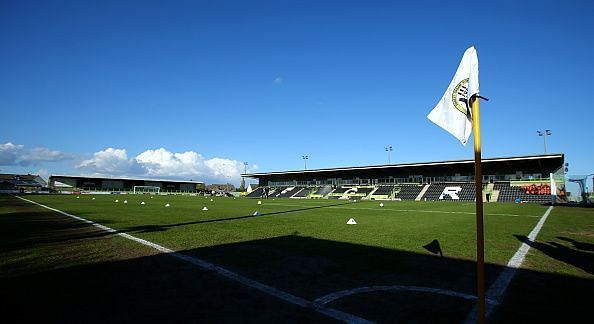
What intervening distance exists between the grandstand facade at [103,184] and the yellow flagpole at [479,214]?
12444cm

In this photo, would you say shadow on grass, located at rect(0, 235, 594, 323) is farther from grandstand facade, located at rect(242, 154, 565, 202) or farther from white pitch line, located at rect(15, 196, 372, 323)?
grandstand facade, located at rect(242, 154, 565, 202)

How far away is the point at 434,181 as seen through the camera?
65750mm

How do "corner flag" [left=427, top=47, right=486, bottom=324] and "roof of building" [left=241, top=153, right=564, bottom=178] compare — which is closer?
"corner flag" [left=427, top=47, right=486, bottom=324]

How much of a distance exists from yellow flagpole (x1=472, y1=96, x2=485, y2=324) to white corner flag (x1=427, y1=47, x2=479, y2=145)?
0.10 m

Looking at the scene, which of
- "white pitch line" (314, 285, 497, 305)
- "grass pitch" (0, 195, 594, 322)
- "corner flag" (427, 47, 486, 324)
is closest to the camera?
"corner flag" (427, 47, 486, 324)

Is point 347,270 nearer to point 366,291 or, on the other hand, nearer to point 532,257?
point 366,291

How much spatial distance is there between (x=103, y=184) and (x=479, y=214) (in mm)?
135847

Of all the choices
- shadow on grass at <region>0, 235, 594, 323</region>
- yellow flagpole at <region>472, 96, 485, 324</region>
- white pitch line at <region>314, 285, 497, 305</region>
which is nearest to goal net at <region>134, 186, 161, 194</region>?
shadow on grass at <region>0, 235, 594, 323</region>

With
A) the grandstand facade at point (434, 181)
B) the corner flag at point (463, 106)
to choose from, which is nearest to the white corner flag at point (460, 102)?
the corner flag at point (463, 106)

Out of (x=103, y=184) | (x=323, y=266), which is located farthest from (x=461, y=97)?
(x=103, y=184)

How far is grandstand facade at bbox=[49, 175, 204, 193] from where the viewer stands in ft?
368

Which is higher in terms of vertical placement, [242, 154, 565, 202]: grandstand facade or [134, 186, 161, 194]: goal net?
[242, 154, 565, 202]: grandstand facade

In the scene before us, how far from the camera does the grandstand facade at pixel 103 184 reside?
112125 mm

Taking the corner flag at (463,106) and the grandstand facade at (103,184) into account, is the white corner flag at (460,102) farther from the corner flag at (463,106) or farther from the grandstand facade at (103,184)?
the grandstand facade at (103,184)
